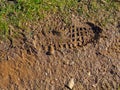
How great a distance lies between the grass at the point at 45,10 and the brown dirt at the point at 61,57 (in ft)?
0.26

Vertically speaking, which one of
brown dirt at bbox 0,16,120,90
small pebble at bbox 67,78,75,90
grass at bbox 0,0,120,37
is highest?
grass at bbox 0,0,120,37

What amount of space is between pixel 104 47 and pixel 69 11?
0.51 meters

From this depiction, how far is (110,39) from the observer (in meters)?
3.57

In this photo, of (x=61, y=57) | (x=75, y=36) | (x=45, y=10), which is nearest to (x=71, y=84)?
(x=61, y=57)

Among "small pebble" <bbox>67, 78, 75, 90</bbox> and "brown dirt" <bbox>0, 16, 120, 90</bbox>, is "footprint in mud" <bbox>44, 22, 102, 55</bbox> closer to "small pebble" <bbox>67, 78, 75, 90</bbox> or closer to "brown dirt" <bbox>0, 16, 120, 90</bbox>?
"brown dirt" <bbox>0, 16, 120, 90</bbox>

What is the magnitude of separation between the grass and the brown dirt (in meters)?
0.08

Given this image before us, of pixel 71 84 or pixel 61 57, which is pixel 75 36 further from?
pixel 71 84

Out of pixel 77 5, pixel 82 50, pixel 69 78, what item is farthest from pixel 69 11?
pixel 69 78

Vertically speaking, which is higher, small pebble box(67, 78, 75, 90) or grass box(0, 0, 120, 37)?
grass box(0, 0, 120, 37)

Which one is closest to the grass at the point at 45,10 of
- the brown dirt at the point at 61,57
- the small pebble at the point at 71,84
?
the brown dirt at the point at 61,57

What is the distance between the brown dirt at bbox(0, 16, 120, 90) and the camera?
332 centimetres

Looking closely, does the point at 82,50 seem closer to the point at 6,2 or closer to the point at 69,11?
the point at 69,11

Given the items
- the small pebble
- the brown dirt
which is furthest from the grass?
the small pebble

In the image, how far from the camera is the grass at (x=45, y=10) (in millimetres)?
3461
